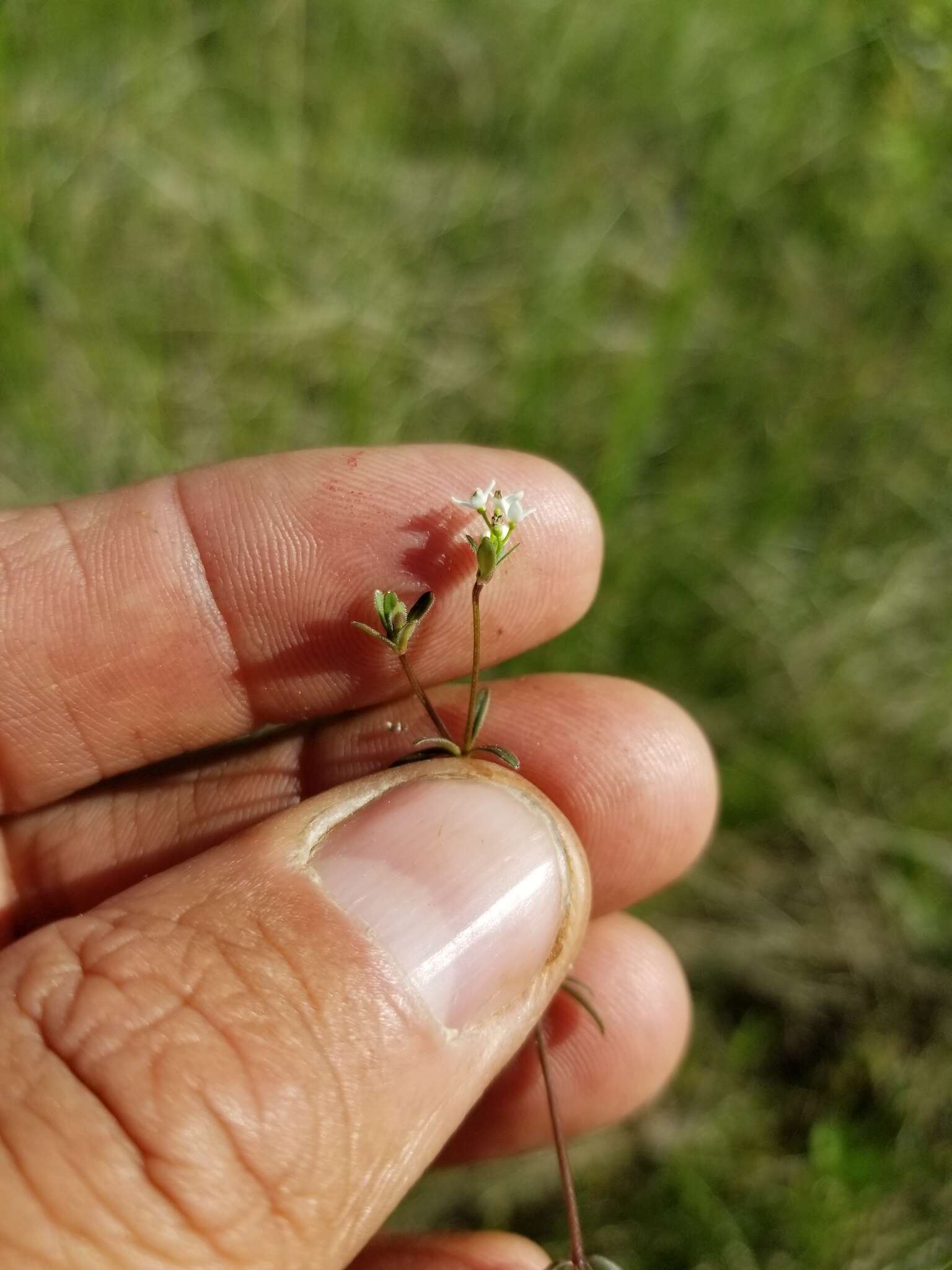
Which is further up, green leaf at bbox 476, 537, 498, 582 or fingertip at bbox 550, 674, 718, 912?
green leaf at bbox 476, 537, 498, 582

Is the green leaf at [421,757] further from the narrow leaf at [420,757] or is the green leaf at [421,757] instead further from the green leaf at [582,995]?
the green leaf at [582,995]

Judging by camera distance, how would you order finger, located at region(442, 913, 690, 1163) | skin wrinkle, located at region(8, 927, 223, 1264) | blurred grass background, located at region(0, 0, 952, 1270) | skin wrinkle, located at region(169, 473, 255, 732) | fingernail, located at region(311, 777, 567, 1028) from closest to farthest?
skin wrinkle, located at region(8, 927, 223, 1264) → fingernail, located at region(311, 777, 567, 1028) → skin wrinkle, located at region(169, 473, 255, 732) → finger, located at region(442, 913, 690, 1163) → blurred grass background, located at region(0, 0, 952, 1270)

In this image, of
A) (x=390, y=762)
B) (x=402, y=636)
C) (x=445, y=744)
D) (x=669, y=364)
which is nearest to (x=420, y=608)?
(x=402, y=636)

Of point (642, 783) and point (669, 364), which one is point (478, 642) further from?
point (669, 364)

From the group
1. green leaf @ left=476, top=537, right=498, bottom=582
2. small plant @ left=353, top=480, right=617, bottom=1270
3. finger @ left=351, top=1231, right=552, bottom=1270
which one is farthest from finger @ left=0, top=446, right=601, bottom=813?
finger @ left=351, top=1231, right=552, bottom=1270

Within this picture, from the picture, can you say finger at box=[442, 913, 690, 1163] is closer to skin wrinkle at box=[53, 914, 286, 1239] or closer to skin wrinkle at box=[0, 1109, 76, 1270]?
skin wrinkle at box=[53, 914, 286, 1239]

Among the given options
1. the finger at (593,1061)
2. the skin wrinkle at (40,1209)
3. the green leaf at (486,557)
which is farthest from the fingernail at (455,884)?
the finger at (593,1061)

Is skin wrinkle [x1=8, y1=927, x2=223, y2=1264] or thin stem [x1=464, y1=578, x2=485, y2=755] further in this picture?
thin stem [x1=464, y1=578, x2=485, y2=755]

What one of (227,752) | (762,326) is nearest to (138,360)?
(227,752)
